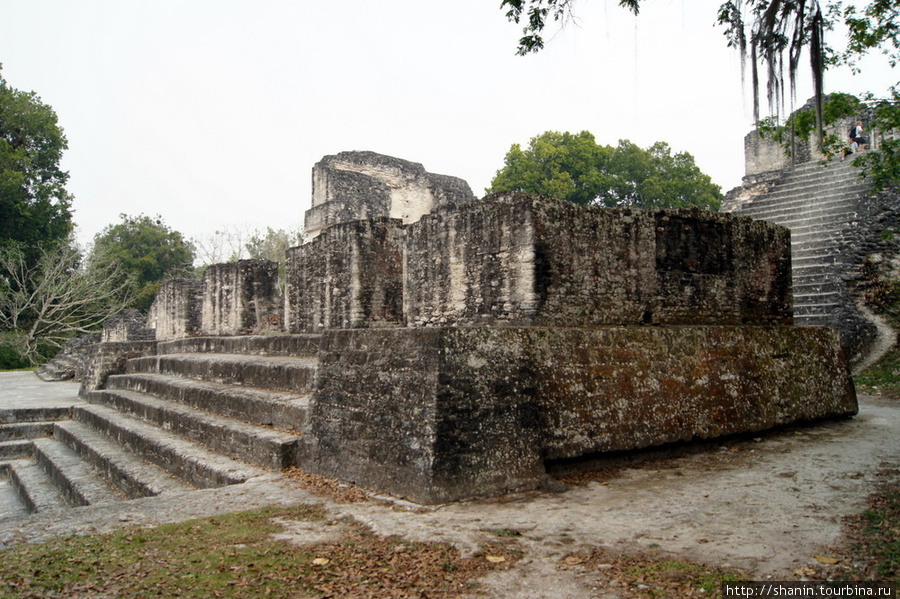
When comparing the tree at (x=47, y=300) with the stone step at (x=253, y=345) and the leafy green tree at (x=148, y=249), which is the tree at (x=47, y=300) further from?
the stone step at (x=253, y=345)

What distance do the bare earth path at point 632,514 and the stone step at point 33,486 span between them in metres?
3.34

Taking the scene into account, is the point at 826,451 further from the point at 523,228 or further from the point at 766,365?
the point at 523,228

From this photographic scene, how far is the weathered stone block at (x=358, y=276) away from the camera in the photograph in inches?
317

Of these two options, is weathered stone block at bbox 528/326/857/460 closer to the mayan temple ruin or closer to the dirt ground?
the mayan temple ruin

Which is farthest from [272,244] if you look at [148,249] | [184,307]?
[184,307]

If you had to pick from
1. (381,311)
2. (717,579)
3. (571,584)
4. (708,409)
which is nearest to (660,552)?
(717,579)

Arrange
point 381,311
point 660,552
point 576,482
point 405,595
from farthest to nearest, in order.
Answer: point 381,311 → point 576,482 → point 660,552 → point 405,595

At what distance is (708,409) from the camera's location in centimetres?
545

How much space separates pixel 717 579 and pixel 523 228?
3.32 meters

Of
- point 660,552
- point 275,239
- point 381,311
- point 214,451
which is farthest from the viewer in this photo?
point 275,239

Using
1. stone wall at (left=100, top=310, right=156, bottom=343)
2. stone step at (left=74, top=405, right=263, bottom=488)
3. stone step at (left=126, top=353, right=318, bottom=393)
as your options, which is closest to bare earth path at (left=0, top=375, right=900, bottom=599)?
stone step at (left=74, top=405, right=263, bottom=488)

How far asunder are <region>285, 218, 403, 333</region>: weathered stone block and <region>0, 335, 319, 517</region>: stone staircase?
74 centimetres

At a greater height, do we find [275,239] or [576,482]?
[275,239]

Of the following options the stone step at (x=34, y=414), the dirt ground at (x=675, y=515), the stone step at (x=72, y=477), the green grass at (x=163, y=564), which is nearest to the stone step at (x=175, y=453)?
the stone step at (x=72, y=477)
